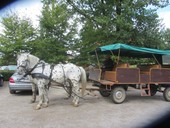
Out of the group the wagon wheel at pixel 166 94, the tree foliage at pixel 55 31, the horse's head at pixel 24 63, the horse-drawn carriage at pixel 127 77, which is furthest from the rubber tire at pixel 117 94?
the tree foliage at pixel 55 31

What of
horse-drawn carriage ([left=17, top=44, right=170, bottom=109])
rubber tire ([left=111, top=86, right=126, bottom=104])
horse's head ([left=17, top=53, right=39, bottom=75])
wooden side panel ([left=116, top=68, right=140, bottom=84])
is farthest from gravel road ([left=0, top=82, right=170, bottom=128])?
horse's head ([left=17, top=53, right=39, bottom=75])

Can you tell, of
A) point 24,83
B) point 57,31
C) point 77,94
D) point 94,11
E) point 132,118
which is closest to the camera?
point 132,118

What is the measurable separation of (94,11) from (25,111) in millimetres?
9494

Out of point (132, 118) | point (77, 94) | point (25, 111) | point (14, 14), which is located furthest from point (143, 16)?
point (14, 14)

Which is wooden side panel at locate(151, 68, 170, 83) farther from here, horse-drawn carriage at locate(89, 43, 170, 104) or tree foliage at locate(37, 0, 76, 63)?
tree foliage at locate(37, 0, 76, 63)

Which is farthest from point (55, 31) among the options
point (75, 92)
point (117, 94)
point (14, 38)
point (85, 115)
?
point (85, 115)

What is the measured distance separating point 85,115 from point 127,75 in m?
2.56

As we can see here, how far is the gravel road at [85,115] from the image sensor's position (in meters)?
5.41

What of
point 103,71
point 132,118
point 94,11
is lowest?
point 132,118

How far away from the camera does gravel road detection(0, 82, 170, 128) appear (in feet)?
17.7

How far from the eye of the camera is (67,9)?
1574 cm

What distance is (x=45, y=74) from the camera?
7.46 metres

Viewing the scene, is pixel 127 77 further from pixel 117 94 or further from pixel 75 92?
pixel 75 92

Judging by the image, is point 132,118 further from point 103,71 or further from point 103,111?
point 103,71
